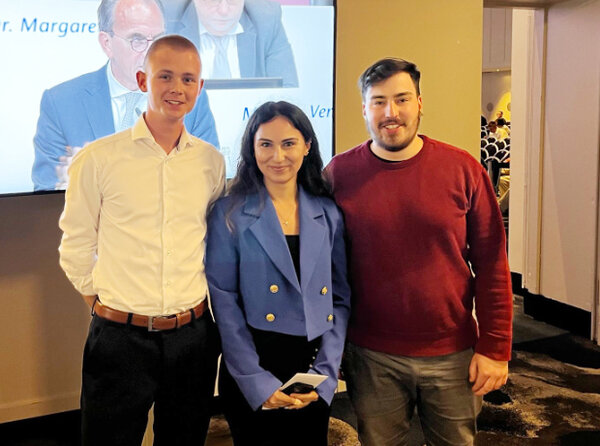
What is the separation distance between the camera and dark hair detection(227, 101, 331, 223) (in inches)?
72.3

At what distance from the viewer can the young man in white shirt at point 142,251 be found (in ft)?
6.04

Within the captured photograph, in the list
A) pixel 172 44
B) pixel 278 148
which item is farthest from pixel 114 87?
pixel 278 148

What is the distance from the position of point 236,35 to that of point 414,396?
5.81ft

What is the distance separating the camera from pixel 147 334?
6.08ft

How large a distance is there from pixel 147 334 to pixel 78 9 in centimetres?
149

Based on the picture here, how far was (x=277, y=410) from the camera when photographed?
1828 mm

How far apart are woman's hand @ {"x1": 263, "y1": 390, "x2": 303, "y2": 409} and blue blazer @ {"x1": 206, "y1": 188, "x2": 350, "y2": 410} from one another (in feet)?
0.06

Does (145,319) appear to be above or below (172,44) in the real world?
below

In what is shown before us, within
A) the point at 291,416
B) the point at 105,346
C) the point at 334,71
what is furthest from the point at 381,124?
the point at 334,71

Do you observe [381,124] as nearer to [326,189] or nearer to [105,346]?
[326,189]

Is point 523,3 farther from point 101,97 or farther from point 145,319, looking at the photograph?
point 145,319

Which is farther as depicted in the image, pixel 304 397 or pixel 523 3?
pixel 523 3

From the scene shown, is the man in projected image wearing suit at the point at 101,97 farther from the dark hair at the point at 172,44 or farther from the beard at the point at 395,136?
the beard at the point at 395,136

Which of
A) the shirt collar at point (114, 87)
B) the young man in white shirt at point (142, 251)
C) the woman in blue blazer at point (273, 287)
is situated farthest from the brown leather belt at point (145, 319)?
the shirt collar at point (114, 87)
